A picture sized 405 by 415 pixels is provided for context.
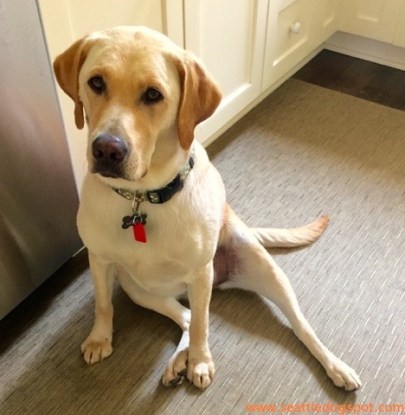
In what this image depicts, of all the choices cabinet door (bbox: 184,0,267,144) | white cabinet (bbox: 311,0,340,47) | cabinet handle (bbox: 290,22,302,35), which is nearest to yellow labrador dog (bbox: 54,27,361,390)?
cabinet door (bbox: 184,0,267,144)

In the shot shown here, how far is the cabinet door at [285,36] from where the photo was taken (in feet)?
7.07

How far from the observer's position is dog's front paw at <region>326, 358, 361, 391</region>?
1.38 metres

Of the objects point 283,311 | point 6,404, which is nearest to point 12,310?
point 6,404

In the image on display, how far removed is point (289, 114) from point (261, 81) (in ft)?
0.76

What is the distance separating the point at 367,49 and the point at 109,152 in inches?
88.9

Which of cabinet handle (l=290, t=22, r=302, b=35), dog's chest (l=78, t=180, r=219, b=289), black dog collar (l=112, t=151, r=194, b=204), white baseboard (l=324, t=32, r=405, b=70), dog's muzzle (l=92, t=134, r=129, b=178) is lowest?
white baseboard (l=324, t=32, r=405, b=70)

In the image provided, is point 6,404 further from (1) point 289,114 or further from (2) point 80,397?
(1) point 289,114

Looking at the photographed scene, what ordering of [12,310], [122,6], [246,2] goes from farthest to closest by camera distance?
[246,2] → [12,310] → [122,6]

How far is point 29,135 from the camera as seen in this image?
136cm

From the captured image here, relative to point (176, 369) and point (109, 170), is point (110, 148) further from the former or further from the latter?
point (176, 369)

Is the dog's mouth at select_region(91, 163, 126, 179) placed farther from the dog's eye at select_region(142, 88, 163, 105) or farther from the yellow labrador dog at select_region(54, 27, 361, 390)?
the dog's eye at select_region(142, 88, 163, 105)

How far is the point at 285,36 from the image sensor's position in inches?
90.9

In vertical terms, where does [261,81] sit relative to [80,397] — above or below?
above

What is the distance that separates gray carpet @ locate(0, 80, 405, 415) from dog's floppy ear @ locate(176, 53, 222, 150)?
679mm
